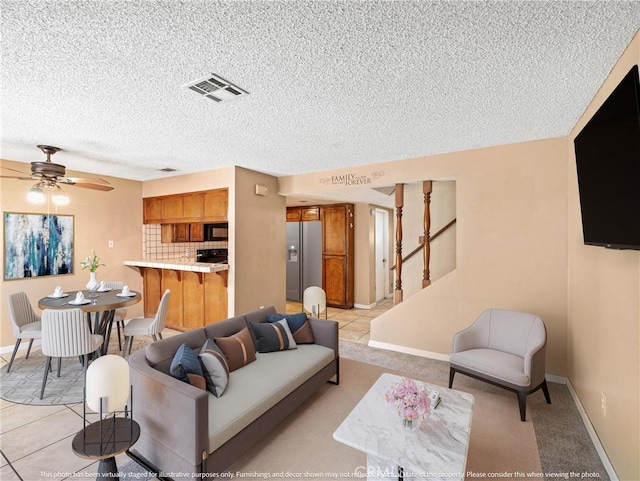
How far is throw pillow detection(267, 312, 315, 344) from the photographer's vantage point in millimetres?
3146

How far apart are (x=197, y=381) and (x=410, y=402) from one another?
1.34 metres

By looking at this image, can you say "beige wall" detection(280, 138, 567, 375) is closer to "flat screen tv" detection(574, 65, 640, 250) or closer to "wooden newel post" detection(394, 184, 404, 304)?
"wooden newel post" detection(394, 184, 404, 304)

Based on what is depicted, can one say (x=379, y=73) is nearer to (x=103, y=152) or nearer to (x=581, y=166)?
(x=581, y=166)

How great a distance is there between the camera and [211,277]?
4723mm

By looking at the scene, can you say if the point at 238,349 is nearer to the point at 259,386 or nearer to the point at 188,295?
the point at 259,386

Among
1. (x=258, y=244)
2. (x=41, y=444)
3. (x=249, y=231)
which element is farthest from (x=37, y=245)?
(x=41, y=444)

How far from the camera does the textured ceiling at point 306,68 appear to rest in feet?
4.76

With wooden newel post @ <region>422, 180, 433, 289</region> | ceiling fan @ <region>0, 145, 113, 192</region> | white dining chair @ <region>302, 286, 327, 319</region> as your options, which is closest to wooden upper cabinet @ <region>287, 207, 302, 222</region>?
white dining chair @ <region>302, 286, 327, 319</region>

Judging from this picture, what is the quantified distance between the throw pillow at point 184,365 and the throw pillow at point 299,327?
1.15m

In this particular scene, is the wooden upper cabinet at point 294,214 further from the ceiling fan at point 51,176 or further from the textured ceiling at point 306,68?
the ceiling fan at point 51,176

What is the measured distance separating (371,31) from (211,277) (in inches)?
159

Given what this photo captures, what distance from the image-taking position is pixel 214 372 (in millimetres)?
2184

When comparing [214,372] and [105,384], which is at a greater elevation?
[105,384]

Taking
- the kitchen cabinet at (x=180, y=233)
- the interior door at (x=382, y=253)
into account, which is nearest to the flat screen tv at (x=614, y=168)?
the interior door at (x=382, y=253)
